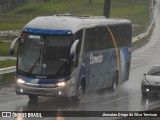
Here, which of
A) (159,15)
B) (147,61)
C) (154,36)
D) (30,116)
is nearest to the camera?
(30,116)

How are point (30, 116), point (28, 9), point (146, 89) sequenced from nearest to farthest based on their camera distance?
point (30, 116) → point (146, 89) → point (28, 9)

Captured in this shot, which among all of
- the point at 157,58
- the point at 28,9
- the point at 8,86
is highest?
the point at 8,86

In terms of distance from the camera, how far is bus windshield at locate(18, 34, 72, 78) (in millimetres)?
21281

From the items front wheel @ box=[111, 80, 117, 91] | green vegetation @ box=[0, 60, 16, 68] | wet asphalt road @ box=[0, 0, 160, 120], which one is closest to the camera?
wet asphalt road @ box=[0, 0, 160, 120]

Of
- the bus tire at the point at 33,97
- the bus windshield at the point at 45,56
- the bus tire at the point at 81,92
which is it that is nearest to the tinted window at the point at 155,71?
the bus tire at the point at 81,92

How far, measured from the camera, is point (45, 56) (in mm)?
21344

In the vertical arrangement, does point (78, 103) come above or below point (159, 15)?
above

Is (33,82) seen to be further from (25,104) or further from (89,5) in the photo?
(89,5)

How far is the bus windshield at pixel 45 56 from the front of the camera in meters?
21.3

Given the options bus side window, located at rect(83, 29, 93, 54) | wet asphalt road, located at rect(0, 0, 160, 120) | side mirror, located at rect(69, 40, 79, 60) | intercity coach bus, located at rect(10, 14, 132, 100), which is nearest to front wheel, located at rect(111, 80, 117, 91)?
wet asphalt road, located at rect(0, 0, 160, 120)

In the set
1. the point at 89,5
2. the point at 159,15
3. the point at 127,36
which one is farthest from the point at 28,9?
the point at 127,36

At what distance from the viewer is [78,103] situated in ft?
73.7

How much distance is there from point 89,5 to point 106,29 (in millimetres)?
94239

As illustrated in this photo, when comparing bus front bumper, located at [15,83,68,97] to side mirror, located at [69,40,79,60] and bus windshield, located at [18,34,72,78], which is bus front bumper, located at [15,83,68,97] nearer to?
bus windshield, located at [18,34,72,78]
